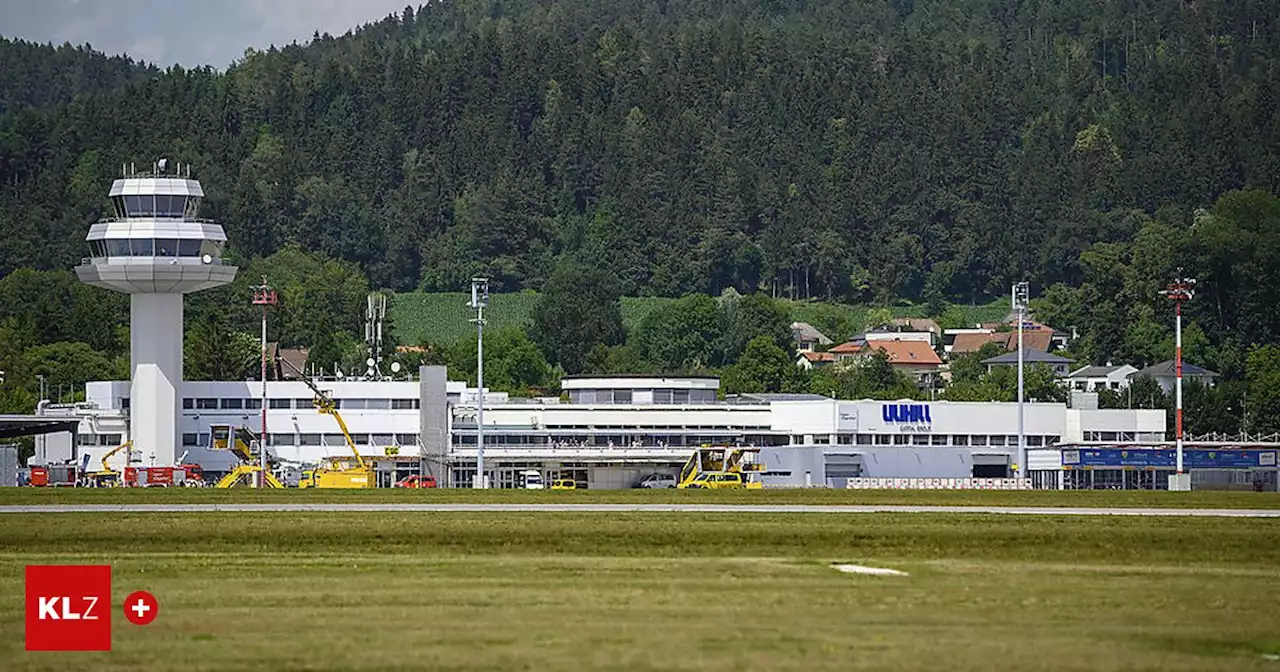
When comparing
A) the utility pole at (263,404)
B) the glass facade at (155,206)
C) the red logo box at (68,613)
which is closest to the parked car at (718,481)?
the utility pole at (263,404)

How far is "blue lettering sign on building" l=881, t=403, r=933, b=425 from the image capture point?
144 m

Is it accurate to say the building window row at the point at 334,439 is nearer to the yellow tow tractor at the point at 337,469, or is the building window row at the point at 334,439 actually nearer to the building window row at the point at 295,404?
the yellow tow tractor at the point at 337,469

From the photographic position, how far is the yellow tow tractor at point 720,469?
120 m

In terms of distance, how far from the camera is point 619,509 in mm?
68250

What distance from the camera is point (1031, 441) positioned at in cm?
14800

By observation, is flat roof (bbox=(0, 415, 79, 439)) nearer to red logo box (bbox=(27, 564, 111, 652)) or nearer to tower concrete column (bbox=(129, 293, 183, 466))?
tower concrete column (bbox=(129, 293, 183, 466))

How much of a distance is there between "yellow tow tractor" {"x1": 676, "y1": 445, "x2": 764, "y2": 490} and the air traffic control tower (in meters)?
31.4

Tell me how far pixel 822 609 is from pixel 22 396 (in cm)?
13881

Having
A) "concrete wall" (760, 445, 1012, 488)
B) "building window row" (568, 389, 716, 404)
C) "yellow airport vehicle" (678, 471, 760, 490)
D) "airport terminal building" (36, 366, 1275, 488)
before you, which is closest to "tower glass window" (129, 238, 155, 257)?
"airport terminal building" (36, 366, 1275, 488)

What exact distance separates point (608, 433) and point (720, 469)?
20.1 m

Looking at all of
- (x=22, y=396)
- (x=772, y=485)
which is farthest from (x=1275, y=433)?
(x=22, y=396)

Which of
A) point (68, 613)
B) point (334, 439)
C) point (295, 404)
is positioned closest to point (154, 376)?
point (295, 404)

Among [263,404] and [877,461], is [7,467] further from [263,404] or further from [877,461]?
[877,461]

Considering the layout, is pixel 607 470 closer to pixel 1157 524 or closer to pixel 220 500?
pixel 220 500
